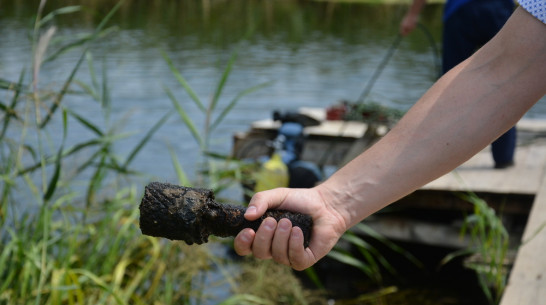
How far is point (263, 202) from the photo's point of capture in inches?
58.1

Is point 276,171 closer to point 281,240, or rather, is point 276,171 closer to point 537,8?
point 281,240

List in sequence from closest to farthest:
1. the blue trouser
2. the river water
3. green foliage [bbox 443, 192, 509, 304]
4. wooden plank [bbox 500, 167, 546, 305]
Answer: wooden plank [bbox 500, 167, 546, 305], green foliage [bbox 443, 192, 509, 304], the blue trouser, the river water

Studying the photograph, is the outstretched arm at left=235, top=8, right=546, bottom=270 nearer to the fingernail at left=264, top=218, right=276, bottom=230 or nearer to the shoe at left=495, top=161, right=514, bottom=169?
the fingernail at left=264, top=218, right=276, bottom=230

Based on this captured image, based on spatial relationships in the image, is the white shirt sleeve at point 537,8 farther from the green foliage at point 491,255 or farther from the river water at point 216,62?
the river water at point 216,62

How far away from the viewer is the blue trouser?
14.1 feet

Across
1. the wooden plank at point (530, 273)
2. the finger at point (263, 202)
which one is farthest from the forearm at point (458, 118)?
the wooden plank at point (530, 273)

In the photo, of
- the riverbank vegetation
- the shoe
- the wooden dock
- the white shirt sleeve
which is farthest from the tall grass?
the white shirt sleeve

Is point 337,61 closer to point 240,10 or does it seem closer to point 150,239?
point 240,10

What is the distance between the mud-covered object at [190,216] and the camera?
1.43 meters

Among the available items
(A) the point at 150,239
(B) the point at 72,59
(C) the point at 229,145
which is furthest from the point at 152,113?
(A) the point at 150,239

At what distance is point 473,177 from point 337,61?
29.6 ft

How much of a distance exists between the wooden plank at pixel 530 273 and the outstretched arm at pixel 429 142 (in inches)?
52.9

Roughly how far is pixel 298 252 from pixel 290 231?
48 mm

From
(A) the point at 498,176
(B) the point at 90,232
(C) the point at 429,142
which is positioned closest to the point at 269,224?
(C) the point at 429,142
